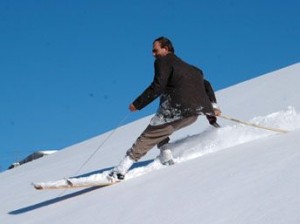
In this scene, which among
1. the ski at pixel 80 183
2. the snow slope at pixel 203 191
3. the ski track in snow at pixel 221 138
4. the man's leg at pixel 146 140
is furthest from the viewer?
the ski track in snow at pixel 221 138

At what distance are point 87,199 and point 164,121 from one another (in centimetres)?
87

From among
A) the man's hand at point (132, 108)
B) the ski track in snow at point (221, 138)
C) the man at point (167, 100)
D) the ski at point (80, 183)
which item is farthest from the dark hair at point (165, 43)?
the ski at point (80, 183)

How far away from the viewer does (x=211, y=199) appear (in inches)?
120

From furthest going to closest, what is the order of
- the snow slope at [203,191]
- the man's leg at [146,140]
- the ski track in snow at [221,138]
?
1. the ski track in snow at [221,138]
2. the man's leg at [146,140]
3. the snow slope at [203,191]

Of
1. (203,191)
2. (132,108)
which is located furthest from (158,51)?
(203,191)

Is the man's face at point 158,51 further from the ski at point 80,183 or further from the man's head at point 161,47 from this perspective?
the ski at point 80,183

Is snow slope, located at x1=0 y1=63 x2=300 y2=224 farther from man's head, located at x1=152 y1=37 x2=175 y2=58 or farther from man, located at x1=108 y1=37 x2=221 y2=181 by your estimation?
man's head, located at x1=152 y1=37 x2=175 y2=58

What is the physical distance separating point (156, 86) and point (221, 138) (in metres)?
0.80

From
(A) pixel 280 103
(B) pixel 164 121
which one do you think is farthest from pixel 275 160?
(A) pixel 280 103

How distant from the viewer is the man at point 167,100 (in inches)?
174

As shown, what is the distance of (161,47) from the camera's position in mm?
4504

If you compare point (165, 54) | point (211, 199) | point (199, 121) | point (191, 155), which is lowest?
point (199, 121)

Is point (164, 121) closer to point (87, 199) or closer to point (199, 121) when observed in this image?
point (87, 199)

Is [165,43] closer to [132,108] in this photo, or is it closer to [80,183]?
A: [132,108]
